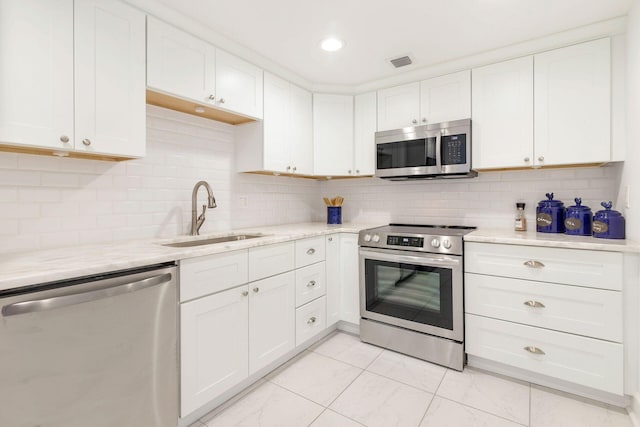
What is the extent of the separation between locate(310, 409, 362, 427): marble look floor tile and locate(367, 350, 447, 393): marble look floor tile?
1.72ft

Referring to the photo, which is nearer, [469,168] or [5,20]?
[5,20]

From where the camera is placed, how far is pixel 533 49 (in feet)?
7.26

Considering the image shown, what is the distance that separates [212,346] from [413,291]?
58.4 inches

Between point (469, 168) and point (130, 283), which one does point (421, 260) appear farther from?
point (130, 283)

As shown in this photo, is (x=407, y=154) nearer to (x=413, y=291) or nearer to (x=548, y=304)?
(x=413, y=291)

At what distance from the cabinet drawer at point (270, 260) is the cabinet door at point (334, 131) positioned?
1.13m

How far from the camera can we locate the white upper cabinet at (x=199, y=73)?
1.79m

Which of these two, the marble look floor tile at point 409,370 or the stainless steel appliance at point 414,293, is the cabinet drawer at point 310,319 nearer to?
the stainless steel appliance at point 414,293

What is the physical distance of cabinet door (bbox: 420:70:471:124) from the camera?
2.49 meters

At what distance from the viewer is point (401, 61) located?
8.18 feet

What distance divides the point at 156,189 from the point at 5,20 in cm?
108

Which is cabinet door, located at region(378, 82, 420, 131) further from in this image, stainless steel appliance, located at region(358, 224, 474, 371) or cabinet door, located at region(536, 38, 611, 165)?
stainless steel appliance, located at region(358, 224, 474, 371)

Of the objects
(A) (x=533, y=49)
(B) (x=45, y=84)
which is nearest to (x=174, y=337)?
(B) (x=45, y=84)

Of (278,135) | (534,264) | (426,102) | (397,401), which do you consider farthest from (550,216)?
(278,135)
